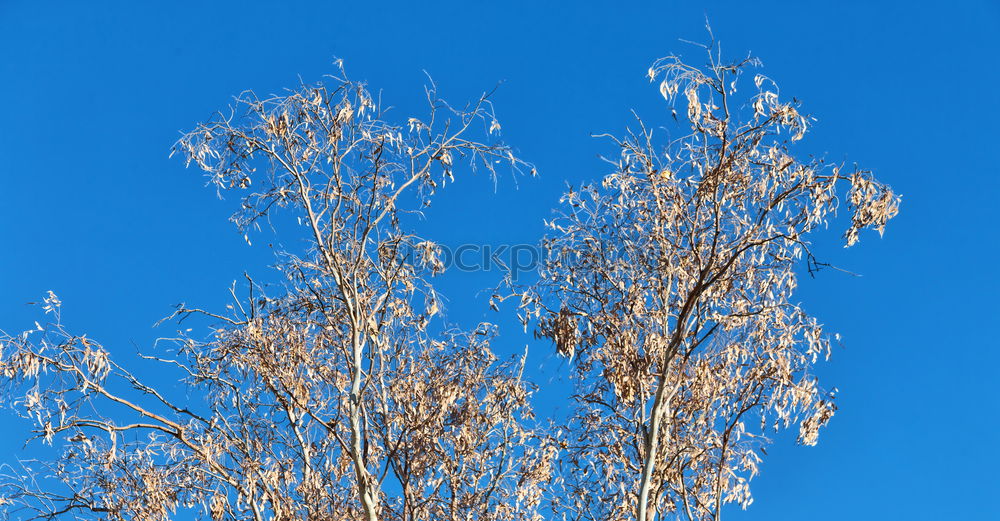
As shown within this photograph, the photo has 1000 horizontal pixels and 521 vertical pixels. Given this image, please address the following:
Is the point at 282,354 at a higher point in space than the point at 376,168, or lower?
lower

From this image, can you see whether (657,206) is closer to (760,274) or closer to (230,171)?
Result: (760,274)

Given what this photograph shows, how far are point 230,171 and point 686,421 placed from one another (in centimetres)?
449

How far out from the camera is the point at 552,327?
8156 millimetres

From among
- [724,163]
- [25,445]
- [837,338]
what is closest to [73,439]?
[25,445]

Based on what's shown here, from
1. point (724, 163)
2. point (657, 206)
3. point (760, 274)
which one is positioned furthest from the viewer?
point (760, 274)

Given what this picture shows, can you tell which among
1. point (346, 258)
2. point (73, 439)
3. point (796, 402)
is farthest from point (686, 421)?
point (73, 439)

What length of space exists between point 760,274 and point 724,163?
1.45m

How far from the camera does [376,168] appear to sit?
8164 mm

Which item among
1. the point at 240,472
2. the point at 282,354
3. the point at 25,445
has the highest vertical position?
the point at 282,354

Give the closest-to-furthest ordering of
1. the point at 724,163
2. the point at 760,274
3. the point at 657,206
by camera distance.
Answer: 1. the point at 724,163
2. the point at 657,206
3. the point at 760,274

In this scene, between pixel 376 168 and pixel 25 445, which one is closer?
pixel 25 445

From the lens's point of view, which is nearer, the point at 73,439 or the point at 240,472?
the point at 73,439

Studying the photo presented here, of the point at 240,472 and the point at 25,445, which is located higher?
the point at 240,472

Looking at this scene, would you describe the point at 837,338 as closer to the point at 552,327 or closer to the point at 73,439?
the point at 552,327
